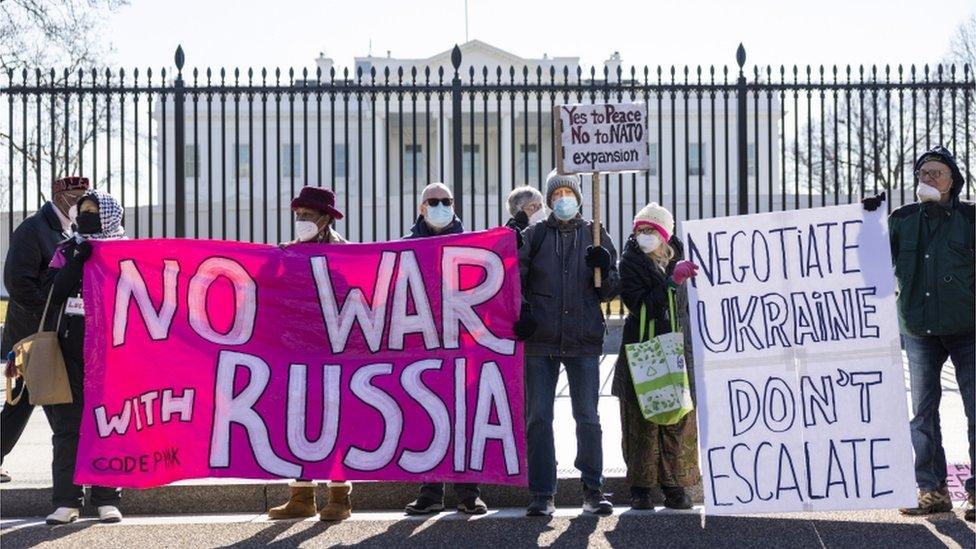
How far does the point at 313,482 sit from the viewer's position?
729cm

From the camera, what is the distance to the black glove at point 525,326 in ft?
23.0

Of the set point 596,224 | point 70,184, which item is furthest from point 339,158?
point 596,224

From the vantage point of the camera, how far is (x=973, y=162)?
25.2 metres

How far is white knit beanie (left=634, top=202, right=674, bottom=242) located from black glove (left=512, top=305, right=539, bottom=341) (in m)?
0.79

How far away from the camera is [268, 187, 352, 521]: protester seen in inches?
280

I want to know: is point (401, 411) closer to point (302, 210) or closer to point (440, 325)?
point (440, 325)

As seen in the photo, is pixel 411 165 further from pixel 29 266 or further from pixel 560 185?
pixel 560 185

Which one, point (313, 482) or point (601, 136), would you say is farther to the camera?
point (601, 136)

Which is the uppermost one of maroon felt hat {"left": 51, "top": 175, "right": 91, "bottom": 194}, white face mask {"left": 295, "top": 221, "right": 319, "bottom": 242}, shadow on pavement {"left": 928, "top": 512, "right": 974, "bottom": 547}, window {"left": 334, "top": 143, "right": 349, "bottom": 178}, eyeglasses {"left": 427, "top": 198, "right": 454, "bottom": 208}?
window {"left": 334, "top": 143, "right": 349, "bottom": 178}

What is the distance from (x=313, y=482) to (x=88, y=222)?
1923mm

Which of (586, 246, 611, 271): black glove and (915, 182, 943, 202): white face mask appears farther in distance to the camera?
(586, 246, 611, 271): black glove

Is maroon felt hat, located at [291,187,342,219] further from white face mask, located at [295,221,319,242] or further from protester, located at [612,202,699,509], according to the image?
protester, located at [612,202,699,509]

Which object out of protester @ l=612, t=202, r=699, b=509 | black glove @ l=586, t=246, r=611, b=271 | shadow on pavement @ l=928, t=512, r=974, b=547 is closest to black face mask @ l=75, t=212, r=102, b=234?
black glove @ l=586, t=246, r=611, b=271

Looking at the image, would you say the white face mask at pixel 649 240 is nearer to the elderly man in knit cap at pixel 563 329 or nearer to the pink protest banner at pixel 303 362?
the elderly man in knit cap at pixel 563 329
